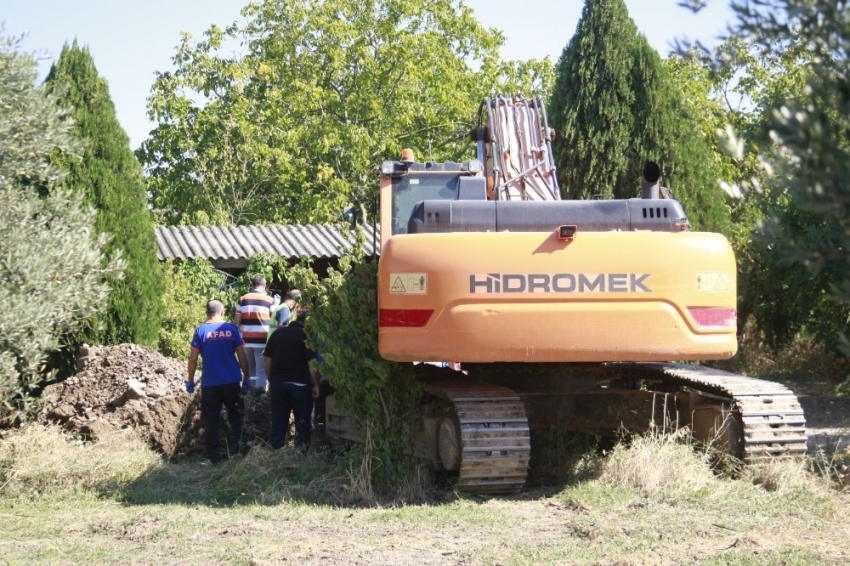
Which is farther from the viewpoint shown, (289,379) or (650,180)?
(289,379)

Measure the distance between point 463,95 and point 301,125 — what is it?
15.5ft

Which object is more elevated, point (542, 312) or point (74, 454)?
point (542, 312)

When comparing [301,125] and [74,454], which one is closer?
[74,454]

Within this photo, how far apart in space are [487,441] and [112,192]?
19.9 feet

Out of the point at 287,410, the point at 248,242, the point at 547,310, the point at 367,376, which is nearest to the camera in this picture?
the point at 547,310

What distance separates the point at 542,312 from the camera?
7812 millimetres

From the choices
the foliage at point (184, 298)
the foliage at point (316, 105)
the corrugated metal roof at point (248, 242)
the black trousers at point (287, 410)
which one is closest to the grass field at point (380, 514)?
the black trousers at point (287, 410)

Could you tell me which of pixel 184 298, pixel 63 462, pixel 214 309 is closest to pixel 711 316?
pixel 214 309

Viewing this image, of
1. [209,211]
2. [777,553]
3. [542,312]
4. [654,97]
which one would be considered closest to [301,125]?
[209,211]

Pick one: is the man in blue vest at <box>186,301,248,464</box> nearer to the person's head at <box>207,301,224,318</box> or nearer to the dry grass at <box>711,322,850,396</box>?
the person's head at <box>207,301,224,318</box>

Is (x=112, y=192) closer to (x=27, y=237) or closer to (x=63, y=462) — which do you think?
(x=63, y=462)

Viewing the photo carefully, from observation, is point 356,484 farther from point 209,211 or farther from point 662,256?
point 209,211

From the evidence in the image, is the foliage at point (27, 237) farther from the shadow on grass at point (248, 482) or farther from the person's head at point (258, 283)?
the person's head at point (258, 283)

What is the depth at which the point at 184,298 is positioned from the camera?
1650 cm
